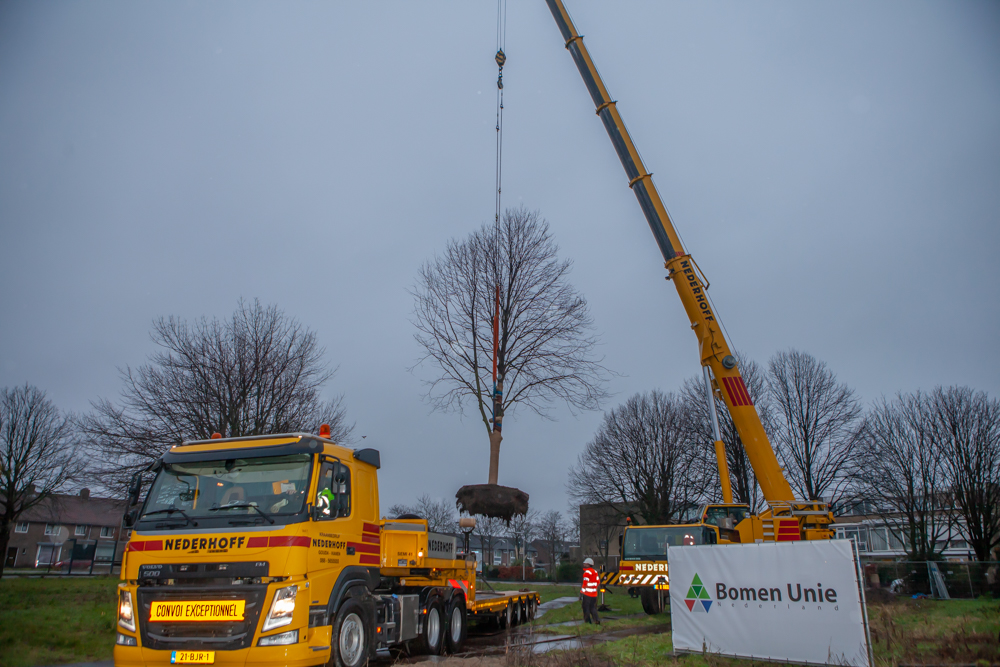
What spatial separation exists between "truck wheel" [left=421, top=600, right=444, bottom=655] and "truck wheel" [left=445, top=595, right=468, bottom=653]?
198mm

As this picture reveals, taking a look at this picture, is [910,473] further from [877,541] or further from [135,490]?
[135,490]

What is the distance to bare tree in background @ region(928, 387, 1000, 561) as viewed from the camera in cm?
2842

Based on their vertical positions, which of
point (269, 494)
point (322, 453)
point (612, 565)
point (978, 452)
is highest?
point (978, 452)

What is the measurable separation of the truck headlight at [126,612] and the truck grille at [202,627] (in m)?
0.13

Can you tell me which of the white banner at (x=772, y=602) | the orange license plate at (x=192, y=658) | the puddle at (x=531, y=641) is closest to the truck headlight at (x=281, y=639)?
the orange license plate at (x=192, y=658)

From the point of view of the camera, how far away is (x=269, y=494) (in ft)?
23.4

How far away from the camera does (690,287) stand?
580 inches

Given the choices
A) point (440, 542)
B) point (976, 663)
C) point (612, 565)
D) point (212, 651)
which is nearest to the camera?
point (212, 651)

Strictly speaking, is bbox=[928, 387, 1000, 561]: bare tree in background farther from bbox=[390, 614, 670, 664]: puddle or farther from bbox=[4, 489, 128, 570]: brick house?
bbox=[4, 489, 128, 570]: brick house

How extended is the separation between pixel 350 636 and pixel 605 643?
15.7 feet

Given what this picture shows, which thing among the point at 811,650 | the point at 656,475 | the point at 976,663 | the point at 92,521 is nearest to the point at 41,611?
the point at 811,650

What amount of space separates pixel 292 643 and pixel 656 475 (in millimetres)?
32911

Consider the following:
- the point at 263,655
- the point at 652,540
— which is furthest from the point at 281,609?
the point at 652,540

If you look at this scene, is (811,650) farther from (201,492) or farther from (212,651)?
(201,492)
